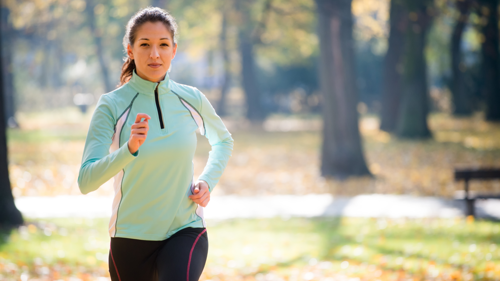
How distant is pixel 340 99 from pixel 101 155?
13153mm

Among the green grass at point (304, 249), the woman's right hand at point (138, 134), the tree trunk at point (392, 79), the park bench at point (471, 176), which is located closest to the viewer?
the woman's right hand at point (138, 134)

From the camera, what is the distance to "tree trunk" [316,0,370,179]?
50.5 feet

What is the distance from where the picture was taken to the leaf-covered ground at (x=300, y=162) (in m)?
14.3

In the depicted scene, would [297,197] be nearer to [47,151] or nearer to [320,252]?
[320,252]

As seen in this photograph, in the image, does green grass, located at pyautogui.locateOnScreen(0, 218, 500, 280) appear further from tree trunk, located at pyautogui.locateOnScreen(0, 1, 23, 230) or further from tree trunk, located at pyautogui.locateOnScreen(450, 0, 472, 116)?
tree trunk, located at pyautogui.locateOnScreen(450, 0, 472, 116)

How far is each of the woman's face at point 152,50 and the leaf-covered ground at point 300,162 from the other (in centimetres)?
1094

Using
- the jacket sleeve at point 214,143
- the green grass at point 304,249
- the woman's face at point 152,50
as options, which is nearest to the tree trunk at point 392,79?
the green grass at point 304,249

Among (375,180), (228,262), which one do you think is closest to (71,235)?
(228,262)

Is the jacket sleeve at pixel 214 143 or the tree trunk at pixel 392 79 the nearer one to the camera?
the jacket sleeve at pixel 214 143

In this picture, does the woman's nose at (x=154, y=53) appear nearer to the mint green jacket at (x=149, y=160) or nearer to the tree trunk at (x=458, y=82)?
the mint green jacket at (x=149, y=160)

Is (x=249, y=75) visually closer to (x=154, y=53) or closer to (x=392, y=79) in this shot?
(x=392, y=79)

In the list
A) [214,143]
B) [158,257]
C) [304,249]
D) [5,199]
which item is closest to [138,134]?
[158,257]

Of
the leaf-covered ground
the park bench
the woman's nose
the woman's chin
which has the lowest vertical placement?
the leaf-covered ground

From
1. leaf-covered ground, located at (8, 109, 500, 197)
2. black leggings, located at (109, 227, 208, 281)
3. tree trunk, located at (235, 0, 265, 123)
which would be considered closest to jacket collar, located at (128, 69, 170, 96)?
black leggings, located at (109, 227, 208, 281)
